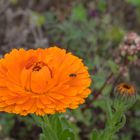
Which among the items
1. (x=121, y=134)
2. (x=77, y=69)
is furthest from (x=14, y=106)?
(x=121, y=134)

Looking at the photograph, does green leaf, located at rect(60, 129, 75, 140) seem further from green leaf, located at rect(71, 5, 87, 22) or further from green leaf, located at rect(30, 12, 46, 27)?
green leaf, located at rect(71, 5, 87, 22)

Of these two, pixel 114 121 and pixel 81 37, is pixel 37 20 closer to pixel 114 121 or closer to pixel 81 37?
pixel 81 37

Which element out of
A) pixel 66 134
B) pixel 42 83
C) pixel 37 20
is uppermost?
pixel 37 20

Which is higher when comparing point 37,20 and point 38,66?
point 37,20

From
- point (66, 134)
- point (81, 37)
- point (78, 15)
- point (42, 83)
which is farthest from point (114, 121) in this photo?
point (78, 15)

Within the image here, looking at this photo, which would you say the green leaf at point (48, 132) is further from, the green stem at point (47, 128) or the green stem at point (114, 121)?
the green stem at point (114, 121)

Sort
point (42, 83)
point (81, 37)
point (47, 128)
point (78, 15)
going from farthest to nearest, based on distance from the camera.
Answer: point (78, 15) → point (81, 37) → point (47, 128) → point (42, 83)
